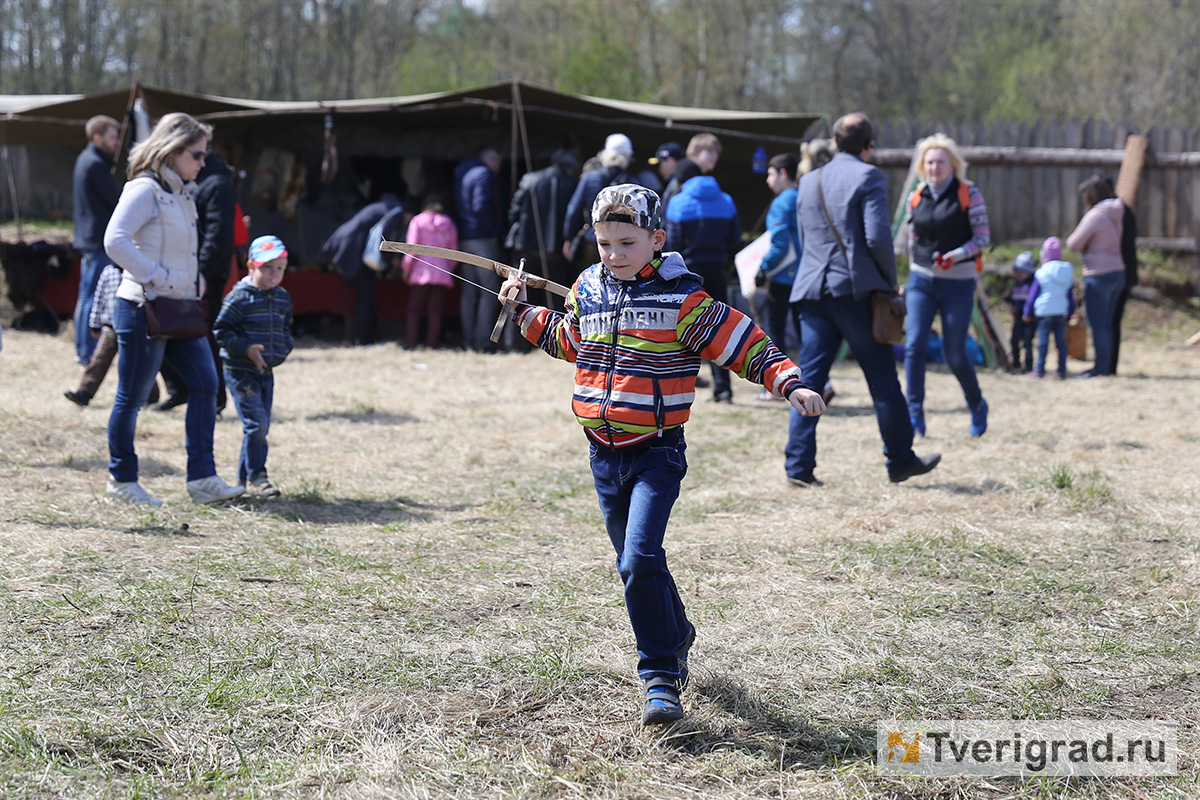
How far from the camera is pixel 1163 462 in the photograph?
6.41 m

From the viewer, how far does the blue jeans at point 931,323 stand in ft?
22.1

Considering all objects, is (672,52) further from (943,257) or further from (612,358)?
(612,358)

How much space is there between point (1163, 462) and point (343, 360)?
7.46m

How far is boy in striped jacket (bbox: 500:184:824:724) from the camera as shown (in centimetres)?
279

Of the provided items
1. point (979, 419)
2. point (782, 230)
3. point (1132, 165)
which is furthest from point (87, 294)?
point (1132, 165)

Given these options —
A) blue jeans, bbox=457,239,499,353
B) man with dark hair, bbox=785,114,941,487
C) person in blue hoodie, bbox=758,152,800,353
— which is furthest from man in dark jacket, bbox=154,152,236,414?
blue jeans, bbox=457,239,499,353

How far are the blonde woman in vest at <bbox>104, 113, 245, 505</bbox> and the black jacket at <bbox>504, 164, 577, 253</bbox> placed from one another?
238 inches

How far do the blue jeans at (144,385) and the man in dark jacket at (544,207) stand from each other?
5934mm

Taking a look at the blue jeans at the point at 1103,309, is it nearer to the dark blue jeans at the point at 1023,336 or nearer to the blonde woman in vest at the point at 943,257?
the dark blue jeans at the point at 1023,336

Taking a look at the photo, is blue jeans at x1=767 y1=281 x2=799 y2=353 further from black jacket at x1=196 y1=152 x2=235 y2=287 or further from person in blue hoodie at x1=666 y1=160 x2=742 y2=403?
black jacket at x1=196 y1=152 x2=235 y2=287

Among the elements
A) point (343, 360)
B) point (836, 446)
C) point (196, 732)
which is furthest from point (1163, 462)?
point (343, 360)

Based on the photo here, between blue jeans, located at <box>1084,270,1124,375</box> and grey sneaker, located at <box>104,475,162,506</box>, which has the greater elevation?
blue jeans, located at <box>1084,270,1124,375</box>

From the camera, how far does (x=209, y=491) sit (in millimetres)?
5062

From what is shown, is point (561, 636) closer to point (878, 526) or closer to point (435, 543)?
point (435, 543)
